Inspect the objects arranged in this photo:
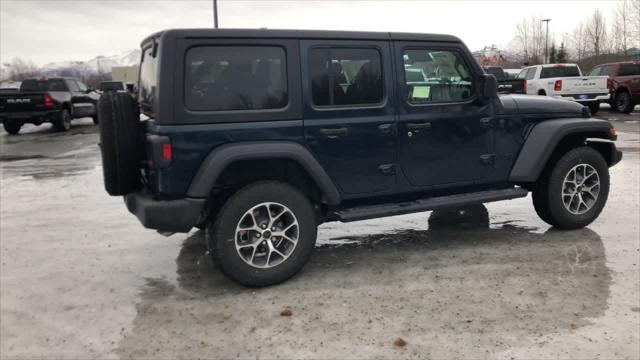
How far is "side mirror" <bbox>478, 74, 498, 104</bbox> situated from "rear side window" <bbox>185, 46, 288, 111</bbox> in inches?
74.3

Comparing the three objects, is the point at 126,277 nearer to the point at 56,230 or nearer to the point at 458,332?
the point at 56,230

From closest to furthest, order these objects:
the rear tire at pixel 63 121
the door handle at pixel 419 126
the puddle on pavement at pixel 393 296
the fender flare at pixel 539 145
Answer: the puddle on pavement at pixel 393 296 → the door handle at pixel 419 126 → the fender flare at pixel 539 145 → the rear tire at pixel 63 121

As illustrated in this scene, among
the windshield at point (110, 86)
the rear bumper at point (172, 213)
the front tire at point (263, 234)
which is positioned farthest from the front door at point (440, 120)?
the windshield at point (110, 86)

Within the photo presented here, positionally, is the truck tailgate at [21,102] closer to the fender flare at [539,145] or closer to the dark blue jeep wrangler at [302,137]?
the dark blue jeep wrangler at [302,137]

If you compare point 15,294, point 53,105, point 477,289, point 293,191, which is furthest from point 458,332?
point 53,105

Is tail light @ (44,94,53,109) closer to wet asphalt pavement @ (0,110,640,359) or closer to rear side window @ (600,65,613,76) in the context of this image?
wet asphalt pavement @ (0,110,640,359)

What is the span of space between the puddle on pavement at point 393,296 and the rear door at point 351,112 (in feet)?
2.55

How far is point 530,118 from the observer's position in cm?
536

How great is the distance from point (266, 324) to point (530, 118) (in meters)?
3.26

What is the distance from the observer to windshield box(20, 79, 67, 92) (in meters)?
20.0

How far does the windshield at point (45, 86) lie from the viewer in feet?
65.6

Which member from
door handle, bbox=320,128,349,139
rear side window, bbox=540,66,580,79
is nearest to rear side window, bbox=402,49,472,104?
door handle, bbox=320,128,349,139

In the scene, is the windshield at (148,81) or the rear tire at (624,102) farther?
the rear tire at (624,102)

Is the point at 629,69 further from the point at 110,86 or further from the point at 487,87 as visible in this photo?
the point at 110,86
